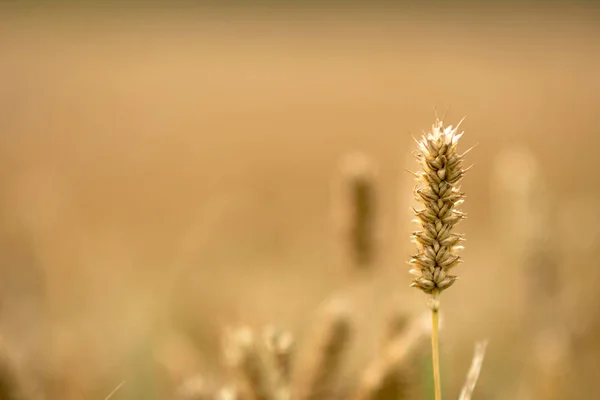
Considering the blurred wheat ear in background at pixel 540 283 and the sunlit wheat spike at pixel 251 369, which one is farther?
the blurred wheat ear in background at pixel 540 283

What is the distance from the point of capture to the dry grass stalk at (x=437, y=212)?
1715 mm

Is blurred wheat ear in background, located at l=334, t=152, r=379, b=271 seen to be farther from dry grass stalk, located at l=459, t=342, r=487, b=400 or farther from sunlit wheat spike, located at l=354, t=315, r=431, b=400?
dry grass stalk, located at l=459, t=342, r=487, b=400

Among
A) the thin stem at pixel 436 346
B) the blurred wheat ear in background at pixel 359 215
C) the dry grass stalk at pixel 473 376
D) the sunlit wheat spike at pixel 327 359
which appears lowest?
the sunlit wheat spike at pixel 327 359

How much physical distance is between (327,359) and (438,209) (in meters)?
1.05

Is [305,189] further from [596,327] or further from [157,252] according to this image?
[596,327]

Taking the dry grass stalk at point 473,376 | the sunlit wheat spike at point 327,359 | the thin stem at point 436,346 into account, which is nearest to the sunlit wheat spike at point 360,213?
the sunlit wheat spike at point 327,359

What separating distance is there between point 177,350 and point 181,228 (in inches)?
231

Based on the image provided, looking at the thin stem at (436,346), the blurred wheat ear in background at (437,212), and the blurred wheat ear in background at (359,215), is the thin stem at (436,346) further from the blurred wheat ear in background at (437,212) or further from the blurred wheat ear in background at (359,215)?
the blurred wheat ear in background at (359,215)

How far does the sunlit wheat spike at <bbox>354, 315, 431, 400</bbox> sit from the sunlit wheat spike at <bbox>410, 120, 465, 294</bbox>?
0.67 m

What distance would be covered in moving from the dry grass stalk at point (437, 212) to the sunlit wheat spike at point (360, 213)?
163cm

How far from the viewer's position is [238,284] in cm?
544

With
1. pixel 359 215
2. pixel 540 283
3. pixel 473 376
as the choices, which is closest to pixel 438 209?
pixel 473 376

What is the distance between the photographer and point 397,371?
2.34 m

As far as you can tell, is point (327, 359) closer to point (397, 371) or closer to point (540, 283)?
point (397, 371)
